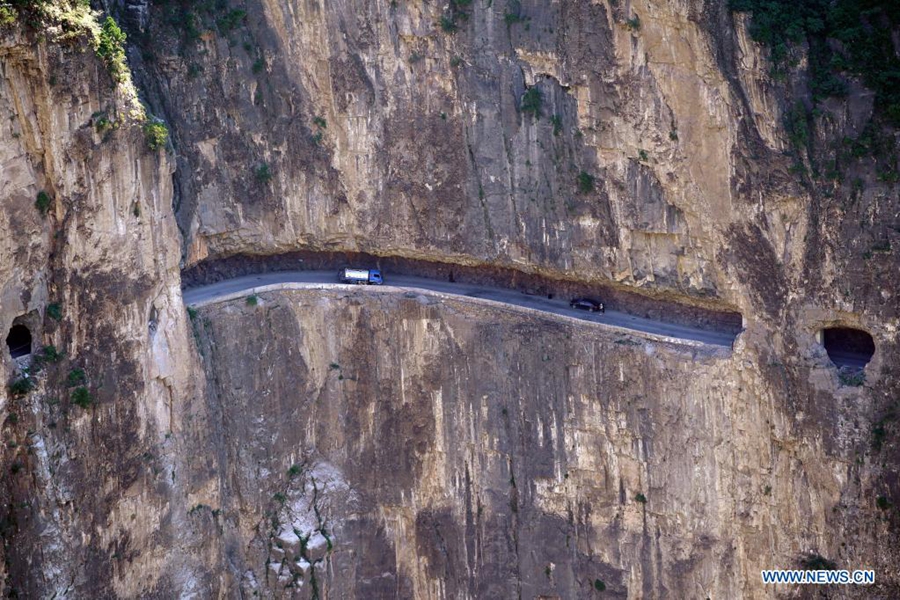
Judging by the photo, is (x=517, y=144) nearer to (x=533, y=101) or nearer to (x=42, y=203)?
(x=533, y=101)

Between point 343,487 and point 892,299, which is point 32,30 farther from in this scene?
point 892,299

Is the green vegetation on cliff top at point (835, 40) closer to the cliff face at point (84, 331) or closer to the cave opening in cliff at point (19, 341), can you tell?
the cliff face at point (84, 331)

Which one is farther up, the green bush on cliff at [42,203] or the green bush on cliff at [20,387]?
the green bush on cliff at [42,203]

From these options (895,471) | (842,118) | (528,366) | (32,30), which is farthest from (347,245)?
(895,471)

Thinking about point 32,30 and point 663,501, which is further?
point 663,501

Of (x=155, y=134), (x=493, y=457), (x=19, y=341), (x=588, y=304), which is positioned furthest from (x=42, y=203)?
(x=588, y=304)

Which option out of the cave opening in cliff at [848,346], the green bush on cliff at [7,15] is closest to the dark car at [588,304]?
the cave opening in cliff at [848,346]
